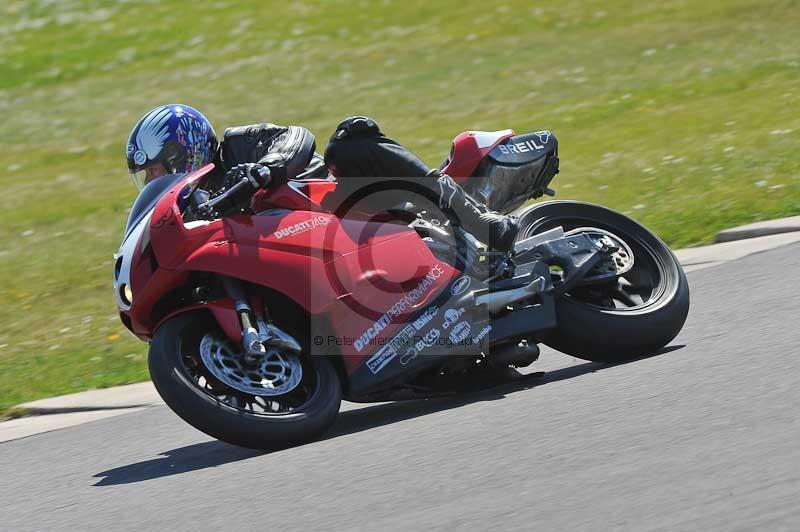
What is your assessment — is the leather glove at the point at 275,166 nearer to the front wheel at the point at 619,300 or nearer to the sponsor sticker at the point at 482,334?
the sponsor sticker at the point at 482,334

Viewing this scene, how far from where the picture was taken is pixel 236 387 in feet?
17.0

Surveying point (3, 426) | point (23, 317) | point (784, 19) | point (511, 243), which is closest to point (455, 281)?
point (511, 243)

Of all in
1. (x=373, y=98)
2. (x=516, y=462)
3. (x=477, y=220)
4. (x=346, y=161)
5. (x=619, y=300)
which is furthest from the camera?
(x=373, y=98)

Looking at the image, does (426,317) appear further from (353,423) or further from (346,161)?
(346,161)

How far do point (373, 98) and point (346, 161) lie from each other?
1326cm

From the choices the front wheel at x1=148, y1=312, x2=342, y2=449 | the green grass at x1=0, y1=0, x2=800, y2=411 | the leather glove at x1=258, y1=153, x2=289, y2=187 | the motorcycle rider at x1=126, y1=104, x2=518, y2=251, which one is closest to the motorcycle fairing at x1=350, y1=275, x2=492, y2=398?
the front wheel at x1=148, y1=312, x2=342, y2=449

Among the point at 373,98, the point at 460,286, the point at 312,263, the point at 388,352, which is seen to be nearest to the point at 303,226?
the point at 312,263

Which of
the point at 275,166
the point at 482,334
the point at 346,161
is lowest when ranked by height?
the point at 482,334

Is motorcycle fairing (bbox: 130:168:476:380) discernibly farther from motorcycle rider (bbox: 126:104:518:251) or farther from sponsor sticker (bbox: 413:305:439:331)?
motorcycle rider (bbox: 126:104:518:251)

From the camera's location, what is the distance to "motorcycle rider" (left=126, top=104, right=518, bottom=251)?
564cm

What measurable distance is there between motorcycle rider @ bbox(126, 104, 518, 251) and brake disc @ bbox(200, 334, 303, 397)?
0.74 metres

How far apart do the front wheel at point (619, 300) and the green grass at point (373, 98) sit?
9.78ft

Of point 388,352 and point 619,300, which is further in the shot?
point 619,300

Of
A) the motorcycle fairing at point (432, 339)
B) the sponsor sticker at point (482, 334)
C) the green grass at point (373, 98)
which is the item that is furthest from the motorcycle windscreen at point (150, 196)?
the green grass at point (373, 98)
